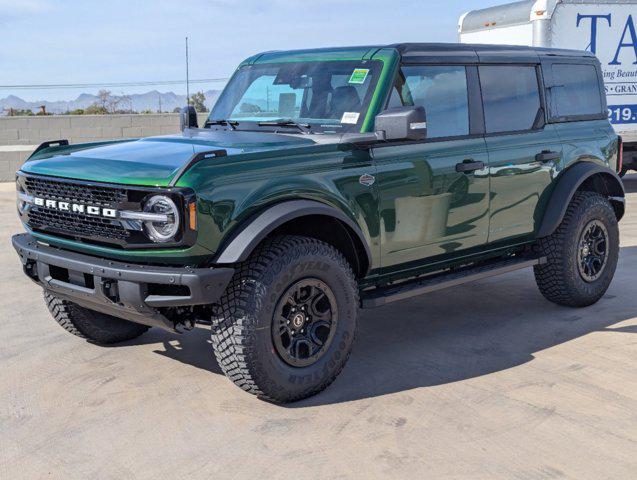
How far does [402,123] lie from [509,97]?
1.65 metres

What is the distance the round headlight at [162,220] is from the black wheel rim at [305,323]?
2.32ft

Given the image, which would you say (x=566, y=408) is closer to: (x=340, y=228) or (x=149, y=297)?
(x=340, y=228)

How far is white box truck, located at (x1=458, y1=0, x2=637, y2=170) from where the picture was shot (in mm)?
12062

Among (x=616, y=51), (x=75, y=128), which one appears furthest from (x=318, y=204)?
(x=75, y=128)

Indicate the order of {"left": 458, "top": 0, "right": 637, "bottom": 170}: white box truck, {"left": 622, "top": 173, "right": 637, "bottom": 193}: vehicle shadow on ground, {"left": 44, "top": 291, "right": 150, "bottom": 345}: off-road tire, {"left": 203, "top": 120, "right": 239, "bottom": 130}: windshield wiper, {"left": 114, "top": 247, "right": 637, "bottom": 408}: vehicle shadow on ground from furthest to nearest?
{"left": 622, "top": 173, "right": 637, "bottom": 193}: vehicle shadow on ground, {"left": 458, "top": 0, "right": 637, "bottom": 170}: white box truck, {"left": 203, "top": 120, "right": 239, "bottom": 130}: windshield wiper, {"left": 44, "top": 291, "right": 150, "bottom": 345}: off-road tire, {"left": 114, "top": 247, "right": 637, "bottom": 408}: vehicle shadow on ground

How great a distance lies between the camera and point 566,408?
427 centimetres

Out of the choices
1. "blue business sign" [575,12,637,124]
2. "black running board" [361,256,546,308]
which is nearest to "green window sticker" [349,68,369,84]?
"black running board" [361,256,546,308]

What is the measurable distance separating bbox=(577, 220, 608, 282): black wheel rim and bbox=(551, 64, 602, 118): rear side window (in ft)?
2.96

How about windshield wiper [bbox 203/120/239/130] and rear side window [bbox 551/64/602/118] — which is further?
rear side window [bbox 551/64/602/118]

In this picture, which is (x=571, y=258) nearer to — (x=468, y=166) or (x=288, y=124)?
(x=468, y=166)

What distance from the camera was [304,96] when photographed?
17.1 ft

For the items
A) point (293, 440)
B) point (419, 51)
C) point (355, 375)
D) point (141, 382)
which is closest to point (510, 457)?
point (293, 440)

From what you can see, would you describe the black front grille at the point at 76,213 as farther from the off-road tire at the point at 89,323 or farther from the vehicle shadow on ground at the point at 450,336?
the vehicle shadow on ground at the point at 450,336

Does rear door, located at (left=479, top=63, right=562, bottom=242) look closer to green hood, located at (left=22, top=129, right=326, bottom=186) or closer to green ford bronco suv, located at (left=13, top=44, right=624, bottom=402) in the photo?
green ford bronco suv, located at (left=13, top=44, right=624, bottom=402)
